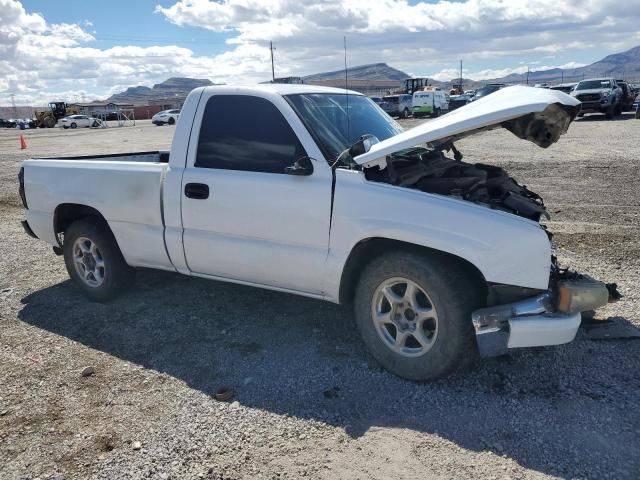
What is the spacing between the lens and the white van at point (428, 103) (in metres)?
40.5

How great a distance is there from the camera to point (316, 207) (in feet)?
12.2

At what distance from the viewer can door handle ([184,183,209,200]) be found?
165 inches

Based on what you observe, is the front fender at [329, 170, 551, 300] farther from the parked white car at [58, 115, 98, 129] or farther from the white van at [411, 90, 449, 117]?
the parked white car at [58, 115, 98, 129]

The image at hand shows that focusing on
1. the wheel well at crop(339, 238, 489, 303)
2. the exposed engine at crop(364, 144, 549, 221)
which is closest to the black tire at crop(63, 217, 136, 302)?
the wheel well at crop(339, 238, 489, 303)

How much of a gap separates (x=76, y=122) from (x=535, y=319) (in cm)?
5729

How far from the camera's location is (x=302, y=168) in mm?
3707

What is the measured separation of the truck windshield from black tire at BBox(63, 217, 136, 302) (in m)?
2.28

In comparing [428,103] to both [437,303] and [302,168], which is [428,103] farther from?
[437,303]

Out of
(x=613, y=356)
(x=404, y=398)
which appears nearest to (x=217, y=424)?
(x=404, y=398)

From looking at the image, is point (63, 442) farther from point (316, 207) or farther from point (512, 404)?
point (512, 404)

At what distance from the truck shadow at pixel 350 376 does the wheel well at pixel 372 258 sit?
574 millimetres

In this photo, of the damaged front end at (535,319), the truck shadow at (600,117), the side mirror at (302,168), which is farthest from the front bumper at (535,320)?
the truck shadow at (600,117)

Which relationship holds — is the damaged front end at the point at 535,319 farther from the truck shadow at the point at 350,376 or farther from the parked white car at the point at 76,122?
the parked white car at the point at 76,122

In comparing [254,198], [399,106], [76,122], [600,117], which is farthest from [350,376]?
[76,122]
